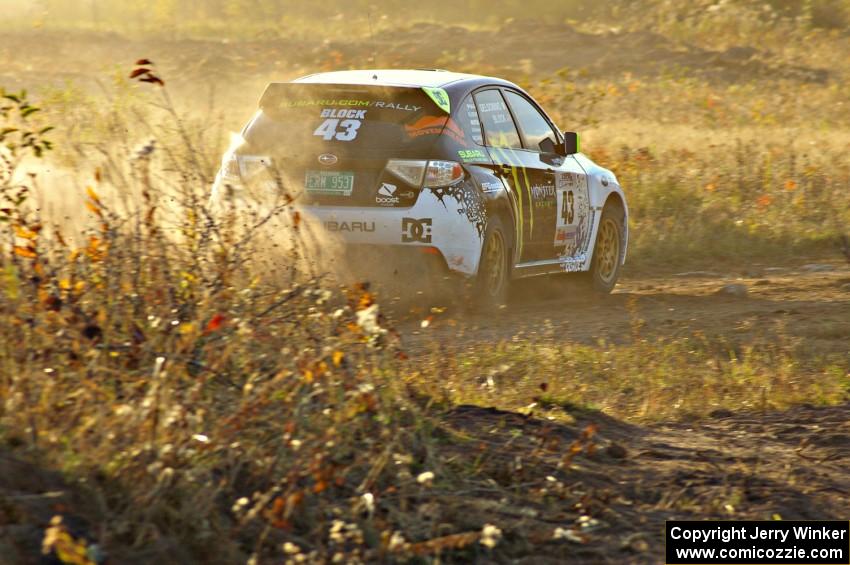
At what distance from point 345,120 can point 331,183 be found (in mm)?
435

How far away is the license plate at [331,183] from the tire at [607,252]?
2972 millimetres

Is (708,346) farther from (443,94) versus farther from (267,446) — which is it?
(267,446)

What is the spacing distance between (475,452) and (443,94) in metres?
3.94

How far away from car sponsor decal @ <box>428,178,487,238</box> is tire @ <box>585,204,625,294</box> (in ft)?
7.45

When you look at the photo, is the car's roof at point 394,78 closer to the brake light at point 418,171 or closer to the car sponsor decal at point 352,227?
the brake light at point 418,171

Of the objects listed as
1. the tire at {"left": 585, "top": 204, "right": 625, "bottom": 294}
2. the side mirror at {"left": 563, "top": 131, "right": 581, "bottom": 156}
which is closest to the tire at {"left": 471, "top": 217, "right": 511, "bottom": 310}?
the side mirror at {"left": 563, "top": 131, "right": 581, "bottom": 156}

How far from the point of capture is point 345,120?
8.52m

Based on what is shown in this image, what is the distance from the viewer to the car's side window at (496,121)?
9133 millimetres

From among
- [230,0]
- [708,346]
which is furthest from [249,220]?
[230,0]

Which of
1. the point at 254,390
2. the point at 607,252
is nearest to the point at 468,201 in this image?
the point at 607,252

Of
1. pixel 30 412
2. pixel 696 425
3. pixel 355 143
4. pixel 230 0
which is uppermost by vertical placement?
pixel 230 0

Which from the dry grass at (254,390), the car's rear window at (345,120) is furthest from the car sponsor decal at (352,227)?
the car's rear window at (345,120)

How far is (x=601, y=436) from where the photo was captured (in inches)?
233

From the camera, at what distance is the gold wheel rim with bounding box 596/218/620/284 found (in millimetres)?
10898
